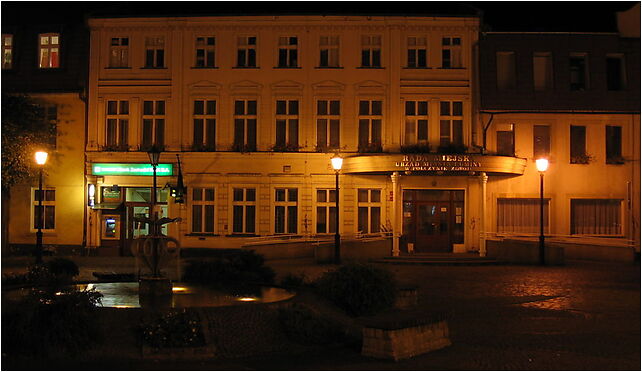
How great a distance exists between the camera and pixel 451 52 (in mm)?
33750

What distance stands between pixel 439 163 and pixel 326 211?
5.67 meters

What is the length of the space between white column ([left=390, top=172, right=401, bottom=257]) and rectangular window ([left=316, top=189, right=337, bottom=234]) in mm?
2794

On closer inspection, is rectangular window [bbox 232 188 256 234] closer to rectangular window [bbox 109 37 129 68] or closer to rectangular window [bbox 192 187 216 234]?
rectangular window [bbox 192 187 216 234]

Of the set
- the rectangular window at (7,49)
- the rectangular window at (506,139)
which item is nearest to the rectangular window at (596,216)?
the rectangular window at (506,139)

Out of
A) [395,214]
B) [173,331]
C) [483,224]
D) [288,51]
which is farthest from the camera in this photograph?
[288,51]

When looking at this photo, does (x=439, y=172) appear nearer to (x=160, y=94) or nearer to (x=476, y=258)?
(x=476, y=258)

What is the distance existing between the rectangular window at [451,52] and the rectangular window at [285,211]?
8.49 m

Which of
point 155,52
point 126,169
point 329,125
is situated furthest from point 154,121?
point 329,125

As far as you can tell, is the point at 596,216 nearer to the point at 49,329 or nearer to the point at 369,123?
the point at 369,123

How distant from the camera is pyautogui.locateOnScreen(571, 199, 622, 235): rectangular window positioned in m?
33.8

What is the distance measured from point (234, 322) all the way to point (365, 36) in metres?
23.0

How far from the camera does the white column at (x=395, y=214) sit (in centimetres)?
3106

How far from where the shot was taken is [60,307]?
11.8m

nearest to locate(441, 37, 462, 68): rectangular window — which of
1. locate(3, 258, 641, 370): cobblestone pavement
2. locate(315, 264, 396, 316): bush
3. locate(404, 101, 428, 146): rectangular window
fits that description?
locate(404, 101, 428, 146): rectangular window
